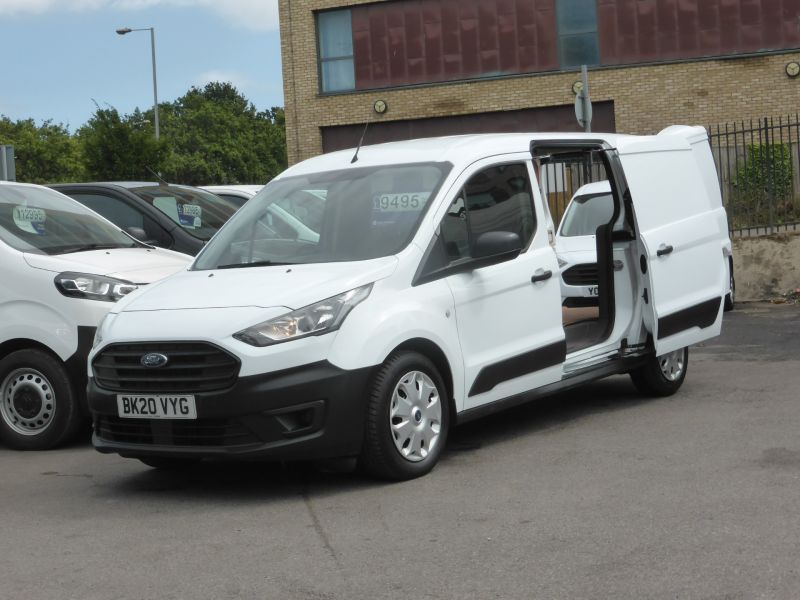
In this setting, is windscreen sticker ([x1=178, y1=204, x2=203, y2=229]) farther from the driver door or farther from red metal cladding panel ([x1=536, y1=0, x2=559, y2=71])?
red metal cladding panel ([x1=536, y1=0, x2=559, y2=71])

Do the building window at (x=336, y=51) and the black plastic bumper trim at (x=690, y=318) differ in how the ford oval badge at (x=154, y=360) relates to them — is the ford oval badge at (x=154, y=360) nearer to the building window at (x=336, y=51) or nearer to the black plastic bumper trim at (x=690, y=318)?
the black plastic bumper trim at (x=690, y=318)

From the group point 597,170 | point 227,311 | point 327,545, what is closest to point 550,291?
point 227,311

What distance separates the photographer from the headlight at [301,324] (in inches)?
242

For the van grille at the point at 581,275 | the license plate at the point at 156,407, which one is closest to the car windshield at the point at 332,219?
the license plate at the point at 156,407

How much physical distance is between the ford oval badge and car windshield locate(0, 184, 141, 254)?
2.40 m

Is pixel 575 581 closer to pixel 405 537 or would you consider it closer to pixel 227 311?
pixel 405 537

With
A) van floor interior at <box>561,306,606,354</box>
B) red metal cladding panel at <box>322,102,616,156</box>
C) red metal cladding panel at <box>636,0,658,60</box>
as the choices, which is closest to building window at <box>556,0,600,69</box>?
red metal cladding panel at <box>636,0,658,60</box>

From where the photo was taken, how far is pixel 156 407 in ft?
20.8

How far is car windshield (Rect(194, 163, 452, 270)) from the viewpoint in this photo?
6973 millimetres

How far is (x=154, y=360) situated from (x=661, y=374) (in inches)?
160

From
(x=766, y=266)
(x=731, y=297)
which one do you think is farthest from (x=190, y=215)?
(x=766, y=266)

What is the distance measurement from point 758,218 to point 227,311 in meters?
11.6

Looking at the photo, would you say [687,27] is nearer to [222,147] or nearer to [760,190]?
[760,190]

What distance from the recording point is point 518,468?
22.0 ft
